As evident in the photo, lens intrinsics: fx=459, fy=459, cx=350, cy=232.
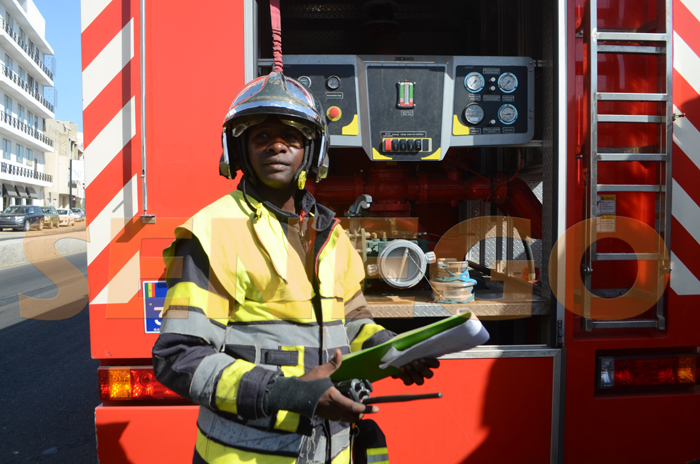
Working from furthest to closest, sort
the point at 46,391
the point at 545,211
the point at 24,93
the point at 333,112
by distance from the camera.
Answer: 1. the point at 24,93
2. the point at 46,391
3. the point at 333,112
4. the point at 545,211

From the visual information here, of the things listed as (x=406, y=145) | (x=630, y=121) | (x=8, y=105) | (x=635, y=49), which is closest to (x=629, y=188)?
(x=630, y=121)

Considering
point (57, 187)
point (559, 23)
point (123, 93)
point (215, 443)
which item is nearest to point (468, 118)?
point (559, 23)

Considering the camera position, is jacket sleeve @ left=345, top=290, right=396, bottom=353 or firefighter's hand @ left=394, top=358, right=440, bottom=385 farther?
jacket sleeve @ left=345, top=290, right=396, bottom=353

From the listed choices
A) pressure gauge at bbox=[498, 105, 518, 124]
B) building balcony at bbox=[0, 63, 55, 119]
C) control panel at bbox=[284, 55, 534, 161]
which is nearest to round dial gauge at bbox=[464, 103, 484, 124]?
control panel at bbox=[284, 55, 534, 161]

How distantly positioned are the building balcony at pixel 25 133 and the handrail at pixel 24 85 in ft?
10.6

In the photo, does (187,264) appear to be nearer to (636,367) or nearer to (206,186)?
(206,186)

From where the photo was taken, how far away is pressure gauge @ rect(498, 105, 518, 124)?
2576 millimetres

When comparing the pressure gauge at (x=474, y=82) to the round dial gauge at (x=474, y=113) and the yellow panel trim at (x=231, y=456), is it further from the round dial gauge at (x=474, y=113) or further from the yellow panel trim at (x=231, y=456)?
the yellow panel trim at (x=231, y=456)

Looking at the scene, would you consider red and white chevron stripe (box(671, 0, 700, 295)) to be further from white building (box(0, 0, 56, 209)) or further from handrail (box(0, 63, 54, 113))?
handrail (box(0, 63, 54, 113))

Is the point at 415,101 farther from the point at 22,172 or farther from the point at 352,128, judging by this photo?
the point at 22,172

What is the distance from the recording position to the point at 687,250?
2094 mm

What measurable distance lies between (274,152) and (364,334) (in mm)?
644

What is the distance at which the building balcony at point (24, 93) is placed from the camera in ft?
122

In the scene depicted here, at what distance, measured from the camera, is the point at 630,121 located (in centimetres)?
207
